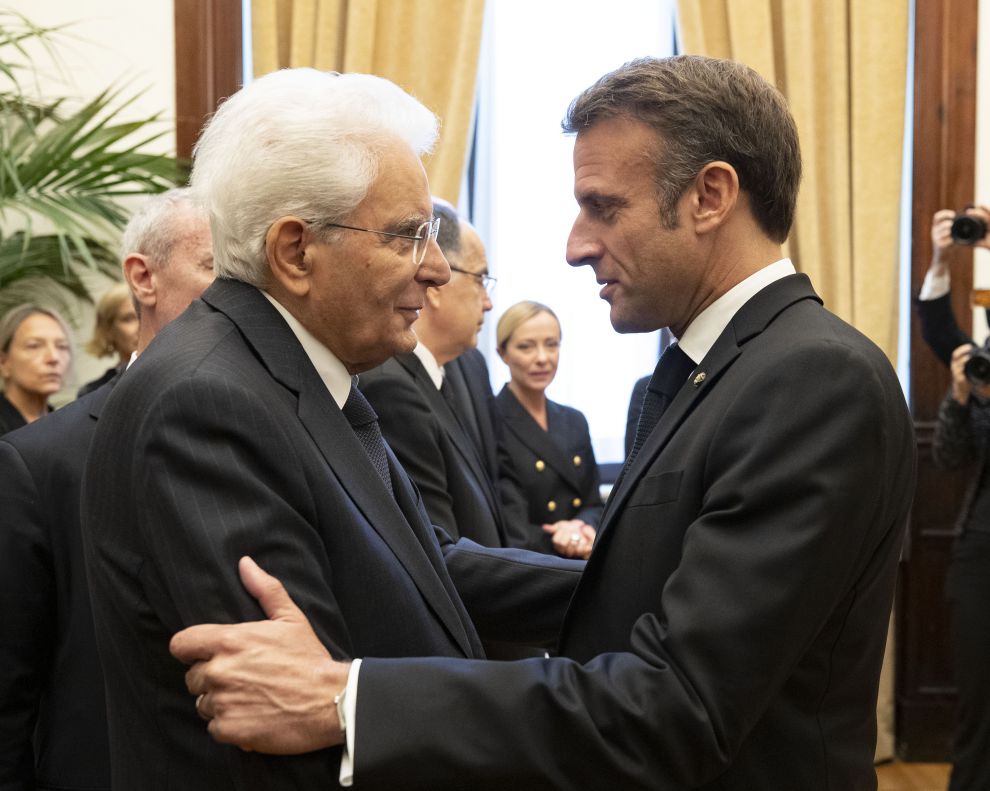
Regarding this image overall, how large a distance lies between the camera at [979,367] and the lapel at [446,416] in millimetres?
1794

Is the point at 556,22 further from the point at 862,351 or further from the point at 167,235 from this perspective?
the point at 862,351

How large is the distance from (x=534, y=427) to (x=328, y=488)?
277 cm

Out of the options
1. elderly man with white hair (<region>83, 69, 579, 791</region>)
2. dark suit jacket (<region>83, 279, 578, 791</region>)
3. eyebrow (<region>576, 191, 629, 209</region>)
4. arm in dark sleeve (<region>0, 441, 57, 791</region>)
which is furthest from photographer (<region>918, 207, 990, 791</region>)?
arm in dark sleeve (<region>0, 441, 57, 791</region>)

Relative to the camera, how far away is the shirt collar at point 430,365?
9.69 ft

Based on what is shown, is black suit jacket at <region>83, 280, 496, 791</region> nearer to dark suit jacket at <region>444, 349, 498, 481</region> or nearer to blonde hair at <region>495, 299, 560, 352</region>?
dark suit jacket at <region>444, 349, 498, 481</region>

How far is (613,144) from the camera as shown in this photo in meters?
1.66

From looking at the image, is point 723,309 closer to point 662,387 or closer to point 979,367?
point 662,387

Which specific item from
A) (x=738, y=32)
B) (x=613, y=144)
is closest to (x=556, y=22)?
(x=738, y=32)

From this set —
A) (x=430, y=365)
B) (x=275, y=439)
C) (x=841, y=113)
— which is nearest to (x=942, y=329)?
(x=841, y=113)

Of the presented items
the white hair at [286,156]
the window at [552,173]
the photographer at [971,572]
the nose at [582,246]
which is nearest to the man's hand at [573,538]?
the photographer at [971,572]

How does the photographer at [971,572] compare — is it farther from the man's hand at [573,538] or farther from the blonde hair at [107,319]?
the blonde hair at [107,319]

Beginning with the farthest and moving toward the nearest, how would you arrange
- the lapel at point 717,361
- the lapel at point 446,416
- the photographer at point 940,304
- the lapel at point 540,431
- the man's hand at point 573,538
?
1. the photographer at point 940,304
2. the lapel at point 540,431
3. the man's hand at point 573,538
4. the lapel at point 446,416
5. the lapel at point 717,361

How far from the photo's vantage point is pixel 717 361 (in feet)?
5.07

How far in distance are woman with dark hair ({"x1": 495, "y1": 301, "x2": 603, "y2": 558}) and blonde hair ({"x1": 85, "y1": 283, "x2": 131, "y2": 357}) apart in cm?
133
